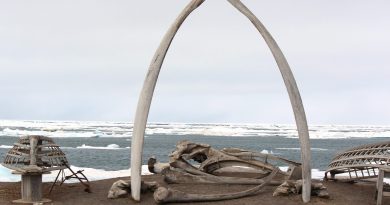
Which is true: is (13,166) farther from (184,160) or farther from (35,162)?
Result: (184,160)

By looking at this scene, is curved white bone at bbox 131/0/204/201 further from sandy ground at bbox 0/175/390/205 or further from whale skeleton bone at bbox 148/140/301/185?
whale skeleton bone at bbox 148/140/301/185

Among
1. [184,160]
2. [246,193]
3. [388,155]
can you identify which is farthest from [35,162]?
[388,155]

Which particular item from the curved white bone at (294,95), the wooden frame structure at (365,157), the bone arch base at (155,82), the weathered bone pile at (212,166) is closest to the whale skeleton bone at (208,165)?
the weathered bone pile at (212,166)

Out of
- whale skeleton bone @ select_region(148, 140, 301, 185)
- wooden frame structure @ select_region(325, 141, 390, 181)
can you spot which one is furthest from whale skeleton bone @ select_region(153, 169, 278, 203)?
wooden frame structure @ select_region(325, 141, 390, 181)

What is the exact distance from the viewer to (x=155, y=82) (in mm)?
16688

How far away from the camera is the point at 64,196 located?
1806 cm

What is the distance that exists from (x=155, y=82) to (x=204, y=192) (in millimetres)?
3611

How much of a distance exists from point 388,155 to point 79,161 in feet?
122

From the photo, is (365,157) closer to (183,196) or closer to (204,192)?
(204,192)

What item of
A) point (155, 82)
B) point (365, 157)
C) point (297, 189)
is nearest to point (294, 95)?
point (297, 189)

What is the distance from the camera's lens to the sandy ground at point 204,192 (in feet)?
55.8

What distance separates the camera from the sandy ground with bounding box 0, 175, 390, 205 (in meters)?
17.0

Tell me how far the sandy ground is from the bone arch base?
2.17ft

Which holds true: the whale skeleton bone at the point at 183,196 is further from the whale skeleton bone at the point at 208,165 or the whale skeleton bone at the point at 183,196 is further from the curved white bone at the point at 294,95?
the curved white bone at the point at 294,95
